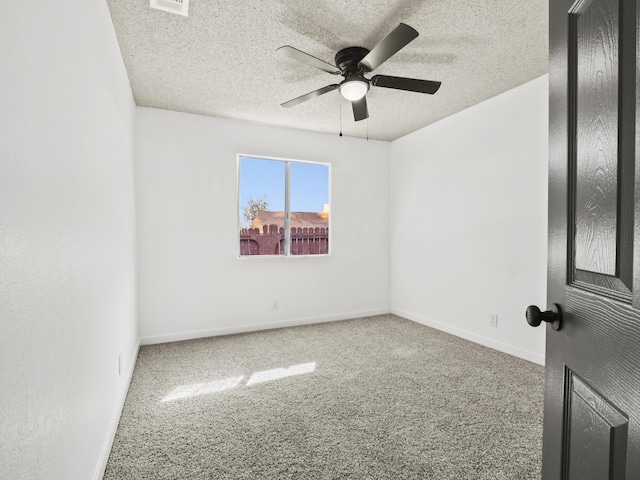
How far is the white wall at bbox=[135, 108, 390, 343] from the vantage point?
362cm

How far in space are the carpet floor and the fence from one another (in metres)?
1.22

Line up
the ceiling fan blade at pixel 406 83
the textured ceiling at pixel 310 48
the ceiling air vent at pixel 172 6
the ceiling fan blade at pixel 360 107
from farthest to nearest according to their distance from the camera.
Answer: the ceiling fan blade at pixel 360 107 < the ceiling fan blade at pixel 406 83 < the textured ceiling at pixel 310 48 < the ceiling air vent at pixel 172 6

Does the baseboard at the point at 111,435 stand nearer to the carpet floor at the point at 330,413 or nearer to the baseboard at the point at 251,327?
the carpet floor at the point at 330,413

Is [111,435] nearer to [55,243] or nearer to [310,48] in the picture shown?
[55,243]

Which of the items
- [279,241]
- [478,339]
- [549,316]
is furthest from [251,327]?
[549,316]

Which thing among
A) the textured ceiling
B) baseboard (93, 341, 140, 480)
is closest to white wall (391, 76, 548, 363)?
the textured ceiling

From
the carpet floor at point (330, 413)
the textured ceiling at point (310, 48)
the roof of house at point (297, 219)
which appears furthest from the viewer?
the roof of house at point (297, 219)

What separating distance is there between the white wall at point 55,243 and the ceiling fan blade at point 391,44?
1.47 meters

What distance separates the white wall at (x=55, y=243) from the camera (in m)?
0.79

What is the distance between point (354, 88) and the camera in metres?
2.47

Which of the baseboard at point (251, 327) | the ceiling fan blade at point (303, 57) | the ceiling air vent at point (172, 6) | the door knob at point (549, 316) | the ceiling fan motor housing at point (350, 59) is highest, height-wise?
the ceiling air vent at point (172, 6)

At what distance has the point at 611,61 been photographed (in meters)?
0.66

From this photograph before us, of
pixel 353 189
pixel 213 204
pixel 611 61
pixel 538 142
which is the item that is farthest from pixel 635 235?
pixel 353 189

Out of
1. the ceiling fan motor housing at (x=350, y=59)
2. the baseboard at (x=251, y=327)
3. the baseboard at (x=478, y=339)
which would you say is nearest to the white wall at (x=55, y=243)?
the ceiling fan motor housing at (x=350, y=59)
